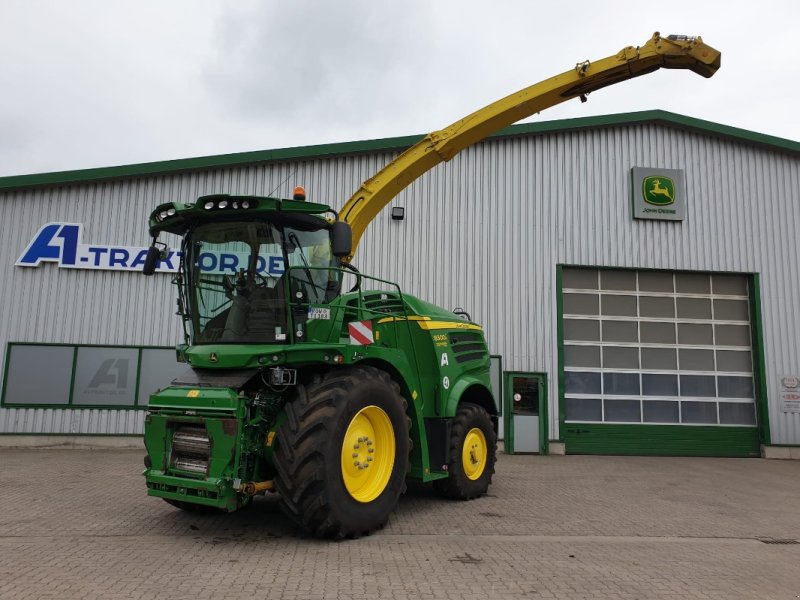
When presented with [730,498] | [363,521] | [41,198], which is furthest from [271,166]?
[730,498]

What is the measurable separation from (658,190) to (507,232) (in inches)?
160

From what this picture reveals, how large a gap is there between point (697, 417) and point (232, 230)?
1300cm

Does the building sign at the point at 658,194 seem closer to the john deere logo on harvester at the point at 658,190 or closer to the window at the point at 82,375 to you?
the john deere logo on harvester at the point at 658,190

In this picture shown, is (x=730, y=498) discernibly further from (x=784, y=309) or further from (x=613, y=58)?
(x=784, y=309)

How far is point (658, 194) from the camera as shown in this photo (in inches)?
592

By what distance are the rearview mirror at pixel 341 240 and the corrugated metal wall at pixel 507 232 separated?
826 cm

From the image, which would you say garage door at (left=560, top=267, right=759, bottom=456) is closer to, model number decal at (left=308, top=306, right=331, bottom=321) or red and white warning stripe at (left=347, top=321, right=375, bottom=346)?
red and white warning stripe at (left=347, top=321, right=375, bottom=346)

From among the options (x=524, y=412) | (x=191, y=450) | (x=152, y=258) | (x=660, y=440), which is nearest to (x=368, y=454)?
(x=191, y=450)

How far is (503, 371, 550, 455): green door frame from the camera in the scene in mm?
13930

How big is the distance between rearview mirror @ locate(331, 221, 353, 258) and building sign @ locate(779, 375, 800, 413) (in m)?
13.6

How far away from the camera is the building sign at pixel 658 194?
14977 millimetres

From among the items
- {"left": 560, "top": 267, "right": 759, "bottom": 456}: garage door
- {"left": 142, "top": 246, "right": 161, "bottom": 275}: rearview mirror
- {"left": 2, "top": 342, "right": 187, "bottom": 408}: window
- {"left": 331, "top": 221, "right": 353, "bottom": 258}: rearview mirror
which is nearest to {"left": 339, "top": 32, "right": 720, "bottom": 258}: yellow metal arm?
{"left": 331, "top": 221, "right": 353, "bottom": 258}: rearview mirror

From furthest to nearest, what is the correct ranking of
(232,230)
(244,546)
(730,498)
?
(730,498) < (232,230) < (244,546)

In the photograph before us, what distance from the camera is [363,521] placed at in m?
5.63
